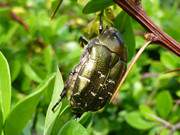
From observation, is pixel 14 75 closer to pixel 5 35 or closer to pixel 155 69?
pixel 5 35

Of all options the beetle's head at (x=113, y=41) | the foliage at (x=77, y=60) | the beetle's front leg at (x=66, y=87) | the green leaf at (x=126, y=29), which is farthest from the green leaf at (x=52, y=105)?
the foliage at (x=77, y=60)

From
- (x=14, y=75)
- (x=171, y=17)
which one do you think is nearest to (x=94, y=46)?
(x=14, y=75)

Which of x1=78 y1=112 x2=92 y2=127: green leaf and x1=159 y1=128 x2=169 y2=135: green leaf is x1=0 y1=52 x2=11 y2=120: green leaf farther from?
x1=159 y1=128 x2=169 y2=135: green leaf

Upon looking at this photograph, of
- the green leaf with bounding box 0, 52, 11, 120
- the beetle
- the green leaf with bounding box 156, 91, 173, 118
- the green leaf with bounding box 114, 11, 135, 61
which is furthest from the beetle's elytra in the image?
the green leaf with bounding box 156, 91, 173, 118

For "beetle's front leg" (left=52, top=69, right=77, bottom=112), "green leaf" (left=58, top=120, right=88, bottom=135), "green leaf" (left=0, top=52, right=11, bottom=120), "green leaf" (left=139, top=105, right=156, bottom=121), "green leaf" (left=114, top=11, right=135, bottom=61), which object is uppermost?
"green leaf" (left=0, top=52, right=11, bottom=120)

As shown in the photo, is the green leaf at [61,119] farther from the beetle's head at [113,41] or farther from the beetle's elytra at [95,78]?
the beetle's head at [113,41]

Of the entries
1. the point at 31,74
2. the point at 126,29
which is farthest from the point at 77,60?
the point at 126,29
